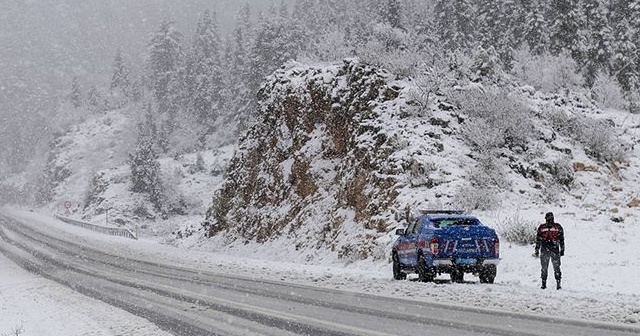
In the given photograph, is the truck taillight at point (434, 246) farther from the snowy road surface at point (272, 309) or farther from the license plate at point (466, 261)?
the snowy road surface at point (272, 309)

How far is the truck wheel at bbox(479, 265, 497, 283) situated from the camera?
1508 cm

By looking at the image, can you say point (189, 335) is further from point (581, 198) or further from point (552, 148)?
point (552, 148)

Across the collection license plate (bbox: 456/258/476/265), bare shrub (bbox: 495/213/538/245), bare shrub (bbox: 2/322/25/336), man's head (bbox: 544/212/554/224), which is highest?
man's head (bbox: 544/212/554/224)

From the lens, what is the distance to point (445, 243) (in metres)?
14.8

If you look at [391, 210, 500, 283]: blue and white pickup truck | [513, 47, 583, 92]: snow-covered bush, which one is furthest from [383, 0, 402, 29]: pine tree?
[391, 210, 500, 283]: blue and white pickup truck

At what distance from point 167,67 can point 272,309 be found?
104 meters

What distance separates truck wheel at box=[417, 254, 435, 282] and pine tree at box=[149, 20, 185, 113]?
94189 mm

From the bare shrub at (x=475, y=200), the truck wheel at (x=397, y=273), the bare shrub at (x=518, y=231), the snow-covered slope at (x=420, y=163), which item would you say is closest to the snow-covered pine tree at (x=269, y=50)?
the snow-covered slope at (x=420, y=163)

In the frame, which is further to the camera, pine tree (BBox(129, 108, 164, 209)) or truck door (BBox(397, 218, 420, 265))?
pine tree (BBox(129, 108, 164, 209))

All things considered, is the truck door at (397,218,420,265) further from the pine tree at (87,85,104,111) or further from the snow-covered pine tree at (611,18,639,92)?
the pine tree at (87,85,104,111)

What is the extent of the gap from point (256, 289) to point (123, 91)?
120574 millimetres

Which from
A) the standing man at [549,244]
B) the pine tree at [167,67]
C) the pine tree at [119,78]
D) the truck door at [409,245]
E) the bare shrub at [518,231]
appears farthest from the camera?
the pine tree at [119,78]

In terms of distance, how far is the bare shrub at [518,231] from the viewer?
59.5 ft

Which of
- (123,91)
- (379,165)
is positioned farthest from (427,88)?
(123,91)
